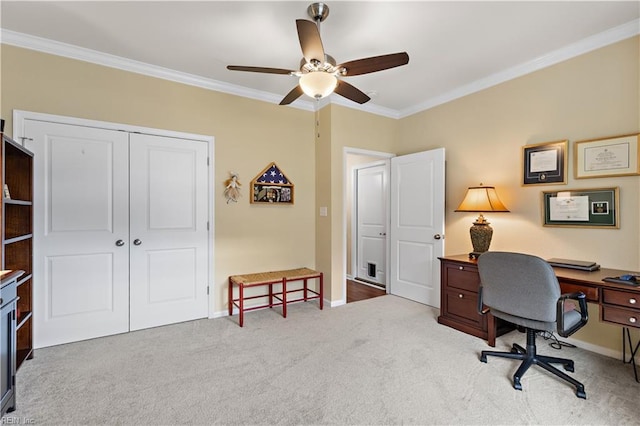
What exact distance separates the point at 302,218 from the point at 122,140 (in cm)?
214

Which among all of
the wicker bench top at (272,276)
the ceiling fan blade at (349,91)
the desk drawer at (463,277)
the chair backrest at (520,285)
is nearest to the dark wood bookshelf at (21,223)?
the wicker bench top at (272,276)

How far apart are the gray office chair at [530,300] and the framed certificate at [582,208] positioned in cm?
90

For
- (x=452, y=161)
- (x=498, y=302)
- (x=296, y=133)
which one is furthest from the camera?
(x=296, y=133)

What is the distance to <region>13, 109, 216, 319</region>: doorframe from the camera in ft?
8.44

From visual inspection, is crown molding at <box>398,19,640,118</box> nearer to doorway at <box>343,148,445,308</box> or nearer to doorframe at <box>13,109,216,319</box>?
doorway at <box>343,148,445,308</box>

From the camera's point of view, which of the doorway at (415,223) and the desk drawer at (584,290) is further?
the doorway at (415,223)

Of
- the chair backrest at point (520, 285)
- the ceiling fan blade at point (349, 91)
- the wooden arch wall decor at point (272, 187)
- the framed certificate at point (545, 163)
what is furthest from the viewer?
the wooden arch wall decor at point (272, 187)

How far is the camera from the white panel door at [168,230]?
10.0ft

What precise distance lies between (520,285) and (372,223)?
10.2 ft

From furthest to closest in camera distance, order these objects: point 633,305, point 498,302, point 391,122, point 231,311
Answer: point 391,122 < point 231,311 < point 498,302 < point 633,305

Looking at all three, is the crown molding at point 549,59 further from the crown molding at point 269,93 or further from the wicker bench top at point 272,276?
the wicker bench top at point 272,276

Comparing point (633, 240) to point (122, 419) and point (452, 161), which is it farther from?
point (122, 419)

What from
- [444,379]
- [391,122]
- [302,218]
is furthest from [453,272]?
[391,122]

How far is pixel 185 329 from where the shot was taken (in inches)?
122
